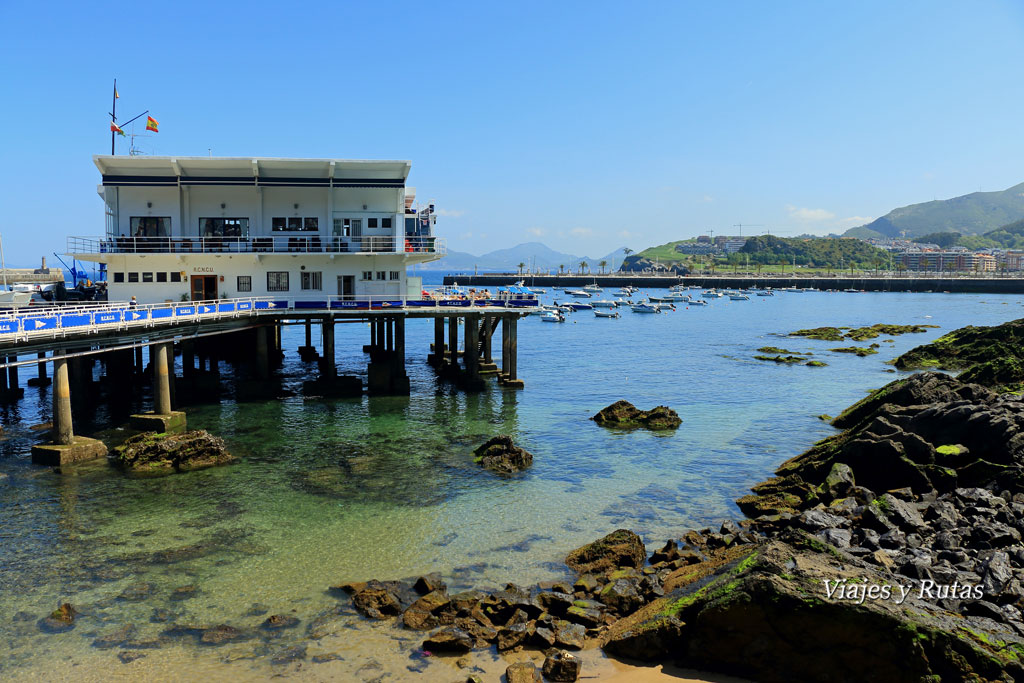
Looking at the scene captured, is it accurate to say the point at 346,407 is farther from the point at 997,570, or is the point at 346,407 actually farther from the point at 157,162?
the point at 997,570

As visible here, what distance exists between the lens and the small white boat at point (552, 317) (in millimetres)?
117381

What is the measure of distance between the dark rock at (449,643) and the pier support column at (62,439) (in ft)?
62.5

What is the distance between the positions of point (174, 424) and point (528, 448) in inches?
609

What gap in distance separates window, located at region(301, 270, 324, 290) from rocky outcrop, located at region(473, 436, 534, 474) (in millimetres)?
20163

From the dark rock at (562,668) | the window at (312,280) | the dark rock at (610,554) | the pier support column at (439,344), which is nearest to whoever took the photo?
the dark rock at (562,668)

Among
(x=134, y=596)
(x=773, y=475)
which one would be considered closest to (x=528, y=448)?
(x=773, y=475)

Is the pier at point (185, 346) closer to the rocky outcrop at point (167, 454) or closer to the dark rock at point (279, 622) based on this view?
the rocky outcrop at point (167, 454)

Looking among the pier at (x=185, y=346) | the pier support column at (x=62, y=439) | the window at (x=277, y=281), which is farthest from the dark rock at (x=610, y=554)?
the window at (x=277, y=281)

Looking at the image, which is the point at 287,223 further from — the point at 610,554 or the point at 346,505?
the point at 610,554

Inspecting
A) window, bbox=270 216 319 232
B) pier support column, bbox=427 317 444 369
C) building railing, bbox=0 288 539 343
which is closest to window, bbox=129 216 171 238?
building railing, bbox=0 288 539 343

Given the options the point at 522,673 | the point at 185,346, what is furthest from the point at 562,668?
the point at 185,346

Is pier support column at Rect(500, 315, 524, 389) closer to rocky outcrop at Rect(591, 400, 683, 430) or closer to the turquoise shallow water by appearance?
the turquoise shallow water

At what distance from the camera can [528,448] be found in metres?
30.9

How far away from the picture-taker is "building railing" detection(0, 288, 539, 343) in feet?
82.5
